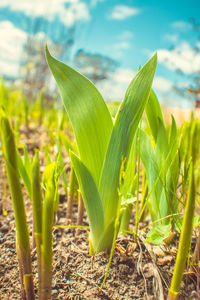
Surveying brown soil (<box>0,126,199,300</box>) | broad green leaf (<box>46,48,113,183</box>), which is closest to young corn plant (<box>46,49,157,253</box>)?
broad green leaf (<box>46,48,113,183</box>)

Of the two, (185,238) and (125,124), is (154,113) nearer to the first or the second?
(125,124)

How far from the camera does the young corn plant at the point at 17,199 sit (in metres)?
0.45

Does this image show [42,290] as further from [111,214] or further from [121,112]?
[121,112]

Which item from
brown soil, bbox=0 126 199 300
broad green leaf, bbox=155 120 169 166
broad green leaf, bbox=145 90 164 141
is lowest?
brown soil, bbox=0 126 199 300

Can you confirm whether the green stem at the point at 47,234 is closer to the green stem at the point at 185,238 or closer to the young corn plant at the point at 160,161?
the green stem at the point at 185,238

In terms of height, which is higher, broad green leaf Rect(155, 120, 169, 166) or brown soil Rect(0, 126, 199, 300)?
broad green leaf Rect(155, 120, 169, 166)

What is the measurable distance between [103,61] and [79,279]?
60.2ft

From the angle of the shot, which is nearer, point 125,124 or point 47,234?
point 47,234

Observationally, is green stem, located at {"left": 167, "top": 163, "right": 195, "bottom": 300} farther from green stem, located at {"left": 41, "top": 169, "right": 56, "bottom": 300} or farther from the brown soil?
green stem, located at {"left": 41, "top": 169, "right": 56, "bottom": 300}

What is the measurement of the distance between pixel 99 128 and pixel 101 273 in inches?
→ 15.7

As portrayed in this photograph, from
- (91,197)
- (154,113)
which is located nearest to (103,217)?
(91,197)

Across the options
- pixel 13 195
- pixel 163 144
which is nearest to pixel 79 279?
pixel 13 195

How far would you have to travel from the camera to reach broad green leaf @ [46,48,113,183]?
0.64 m

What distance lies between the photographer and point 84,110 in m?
0.67
